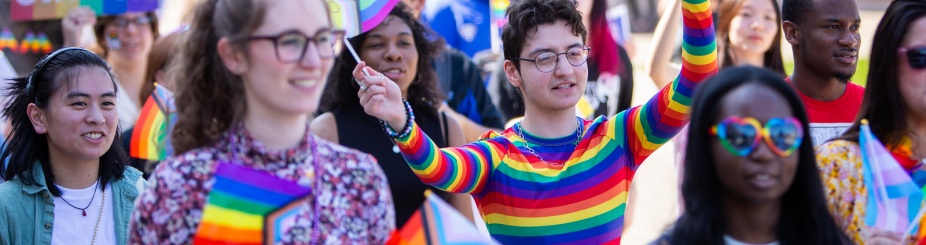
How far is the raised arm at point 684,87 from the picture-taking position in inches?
152

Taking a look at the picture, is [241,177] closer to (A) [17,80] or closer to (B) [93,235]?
(B) [93,235]

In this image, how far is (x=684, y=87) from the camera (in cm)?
387

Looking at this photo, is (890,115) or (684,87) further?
(684,87)

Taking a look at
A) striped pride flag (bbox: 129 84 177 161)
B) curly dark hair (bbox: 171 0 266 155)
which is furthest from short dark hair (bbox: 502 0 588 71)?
striped pride flag (bbox: 129 84 177 161)

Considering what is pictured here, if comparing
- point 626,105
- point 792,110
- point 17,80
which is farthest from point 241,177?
point 626,105

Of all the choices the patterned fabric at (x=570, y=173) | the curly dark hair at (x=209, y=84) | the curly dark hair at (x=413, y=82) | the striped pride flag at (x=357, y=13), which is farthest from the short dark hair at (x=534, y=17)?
the curly dark hair at (x=209, y=84)

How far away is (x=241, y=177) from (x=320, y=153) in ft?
0.71

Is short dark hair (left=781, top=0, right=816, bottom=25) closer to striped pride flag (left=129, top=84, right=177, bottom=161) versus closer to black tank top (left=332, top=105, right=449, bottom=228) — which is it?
black tank top (left=332, top=105, right=449, bottom=228)

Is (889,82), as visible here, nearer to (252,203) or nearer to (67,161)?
(252,203)

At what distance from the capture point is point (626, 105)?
6691 mm

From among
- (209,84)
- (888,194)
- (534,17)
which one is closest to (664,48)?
(534,17)

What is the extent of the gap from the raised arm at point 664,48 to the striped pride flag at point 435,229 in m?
3.14

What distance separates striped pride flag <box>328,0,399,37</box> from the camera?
4221 millimetres

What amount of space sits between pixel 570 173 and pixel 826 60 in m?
1.20
